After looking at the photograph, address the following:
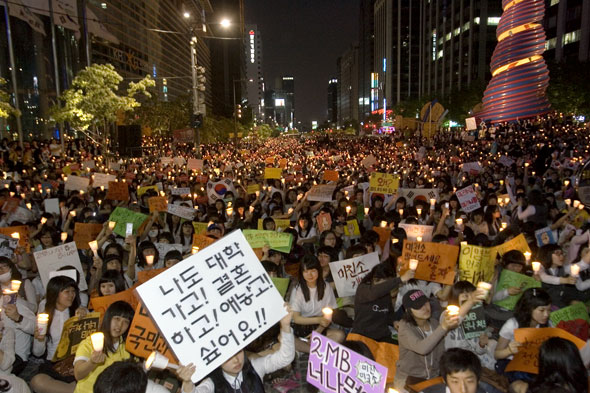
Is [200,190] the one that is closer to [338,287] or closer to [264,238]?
[264,238]

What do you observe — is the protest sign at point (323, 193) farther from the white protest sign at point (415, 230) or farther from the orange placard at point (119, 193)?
the orange placard at point (119, 193)

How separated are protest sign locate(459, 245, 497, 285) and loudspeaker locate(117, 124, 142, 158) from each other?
1486 centimetres

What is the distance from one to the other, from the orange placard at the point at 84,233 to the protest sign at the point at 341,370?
588 centimetres

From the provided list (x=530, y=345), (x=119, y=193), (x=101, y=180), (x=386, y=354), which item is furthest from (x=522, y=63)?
(x=386, y=354)

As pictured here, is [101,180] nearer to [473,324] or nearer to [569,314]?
[473,324]

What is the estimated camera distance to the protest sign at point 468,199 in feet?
30.4

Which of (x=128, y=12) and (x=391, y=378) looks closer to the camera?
(x=391, y=378)

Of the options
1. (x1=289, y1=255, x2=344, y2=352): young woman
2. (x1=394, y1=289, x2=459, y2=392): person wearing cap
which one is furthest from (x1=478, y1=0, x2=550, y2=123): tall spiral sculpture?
(x1=394, y1=289, x2=459, y2=392): person wearing cap

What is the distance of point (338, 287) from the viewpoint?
6148mm

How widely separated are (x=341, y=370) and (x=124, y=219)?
6350 mm

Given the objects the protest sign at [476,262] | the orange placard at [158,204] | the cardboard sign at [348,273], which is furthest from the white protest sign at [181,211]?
the protest sign at [476,262]

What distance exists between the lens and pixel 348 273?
6184mm

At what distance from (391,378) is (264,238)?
3092 mm

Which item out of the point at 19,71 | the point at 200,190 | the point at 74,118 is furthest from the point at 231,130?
the point at 200,190
